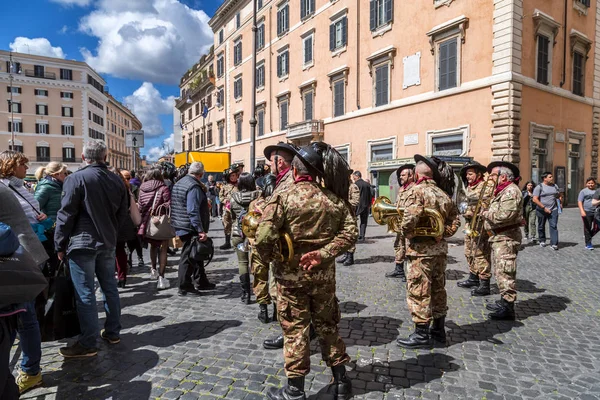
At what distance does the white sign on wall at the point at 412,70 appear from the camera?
17.8m

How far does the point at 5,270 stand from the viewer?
1.87m

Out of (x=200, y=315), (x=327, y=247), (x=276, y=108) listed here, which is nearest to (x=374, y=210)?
(x=327, y=247)

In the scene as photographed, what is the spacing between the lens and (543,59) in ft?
54.2

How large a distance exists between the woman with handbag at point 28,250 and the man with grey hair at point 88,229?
297 mm

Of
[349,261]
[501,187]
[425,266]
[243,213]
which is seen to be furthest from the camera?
[349,261]

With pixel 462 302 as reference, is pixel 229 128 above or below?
above

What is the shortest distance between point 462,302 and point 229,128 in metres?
33.3

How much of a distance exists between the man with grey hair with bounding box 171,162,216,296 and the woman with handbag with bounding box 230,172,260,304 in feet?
1.45

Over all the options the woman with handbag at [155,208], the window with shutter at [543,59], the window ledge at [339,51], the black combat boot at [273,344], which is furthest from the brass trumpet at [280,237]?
the window ledge at [339,51]

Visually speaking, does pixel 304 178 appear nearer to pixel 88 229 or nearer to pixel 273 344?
pixel 273 344

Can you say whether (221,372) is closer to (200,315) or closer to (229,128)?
(200,315)

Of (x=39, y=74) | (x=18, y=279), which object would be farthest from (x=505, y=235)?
(x=39, y=74)

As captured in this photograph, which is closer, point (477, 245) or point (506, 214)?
point (506, 214)

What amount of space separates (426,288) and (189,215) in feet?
10.8
